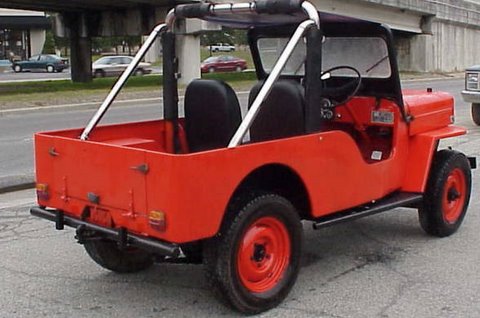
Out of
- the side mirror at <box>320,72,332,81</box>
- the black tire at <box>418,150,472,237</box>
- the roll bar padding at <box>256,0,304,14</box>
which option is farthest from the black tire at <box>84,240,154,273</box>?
the black tire at <box>418,150,472,237</box>

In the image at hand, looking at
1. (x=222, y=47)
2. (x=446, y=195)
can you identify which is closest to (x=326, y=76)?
(x=446, y=195)

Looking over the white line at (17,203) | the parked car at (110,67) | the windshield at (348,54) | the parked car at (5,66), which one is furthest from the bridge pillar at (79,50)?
the windshield at (348,54)

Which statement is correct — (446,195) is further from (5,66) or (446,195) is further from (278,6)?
(5,66)

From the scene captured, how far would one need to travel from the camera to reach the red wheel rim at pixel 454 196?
624cm

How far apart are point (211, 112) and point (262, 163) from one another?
92cm

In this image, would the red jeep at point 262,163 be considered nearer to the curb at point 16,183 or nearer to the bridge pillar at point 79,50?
the curb at point 16,183

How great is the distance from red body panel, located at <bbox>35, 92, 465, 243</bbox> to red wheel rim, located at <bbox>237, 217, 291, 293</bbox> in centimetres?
32

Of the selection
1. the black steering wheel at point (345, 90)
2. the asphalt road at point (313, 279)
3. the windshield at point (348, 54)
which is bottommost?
the asphalt road at point (313, 279)

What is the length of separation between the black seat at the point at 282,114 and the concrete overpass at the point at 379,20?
22.7m

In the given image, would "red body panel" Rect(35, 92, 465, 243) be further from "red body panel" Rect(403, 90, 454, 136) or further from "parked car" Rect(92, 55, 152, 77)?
"parked car" Rect(92, 55, 152, 77)

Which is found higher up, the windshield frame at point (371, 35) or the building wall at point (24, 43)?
the building wall at point (24, 43)

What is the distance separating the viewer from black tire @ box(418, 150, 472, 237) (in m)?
6.06

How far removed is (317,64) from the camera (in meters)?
4.86

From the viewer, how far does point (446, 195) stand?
6199 mm
